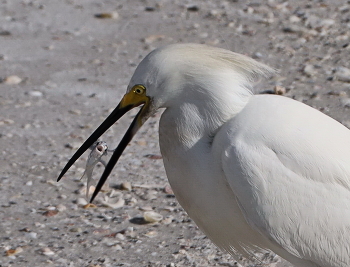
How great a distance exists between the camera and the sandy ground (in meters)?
4.54

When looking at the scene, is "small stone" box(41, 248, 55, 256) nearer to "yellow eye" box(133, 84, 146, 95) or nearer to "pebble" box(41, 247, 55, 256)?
"pebble" box(41, 247, 55, 256)

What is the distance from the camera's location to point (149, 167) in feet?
18.3

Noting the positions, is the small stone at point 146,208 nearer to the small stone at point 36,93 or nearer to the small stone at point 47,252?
the small stone at point 47,252

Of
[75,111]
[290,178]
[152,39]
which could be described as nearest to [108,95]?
[75,111]

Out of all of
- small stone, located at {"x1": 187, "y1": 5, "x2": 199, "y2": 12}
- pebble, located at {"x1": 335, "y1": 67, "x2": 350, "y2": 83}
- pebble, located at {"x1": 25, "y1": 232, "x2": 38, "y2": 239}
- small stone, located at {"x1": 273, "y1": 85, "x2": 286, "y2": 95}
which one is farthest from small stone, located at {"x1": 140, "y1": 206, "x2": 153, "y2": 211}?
small stone, located at {"x1": 187, "y1": 5, "x2": 199, "y2": 12}

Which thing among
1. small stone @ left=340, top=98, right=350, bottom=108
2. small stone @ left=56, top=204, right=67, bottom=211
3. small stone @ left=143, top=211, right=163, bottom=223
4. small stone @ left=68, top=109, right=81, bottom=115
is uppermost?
small stone @ left=340, top=98, right=350, bottom=108

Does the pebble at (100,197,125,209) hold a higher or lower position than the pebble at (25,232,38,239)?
higher

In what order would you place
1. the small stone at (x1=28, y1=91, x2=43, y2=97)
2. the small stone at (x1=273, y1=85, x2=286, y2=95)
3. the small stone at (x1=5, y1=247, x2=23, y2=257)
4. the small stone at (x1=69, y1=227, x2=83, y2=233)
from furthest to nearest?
the small stone at (x1=28, y1=91, x2=43, y2=97), the small stone at (x1=273, y1=85, x2=286, y2=95), the small stone at (x1=69, y1=227, x2=83, y2=233), the small stone at (x1=5, y1=247, x2=23, y2=257)

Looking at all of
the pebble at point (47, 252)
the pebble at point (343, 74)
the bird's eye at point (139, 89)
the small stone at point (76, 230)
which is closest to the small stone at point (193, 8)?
the pebble at point (343, 74)

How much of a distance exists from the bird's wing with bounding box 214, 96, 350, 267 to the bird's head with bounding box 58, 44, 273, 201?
0.58 ft

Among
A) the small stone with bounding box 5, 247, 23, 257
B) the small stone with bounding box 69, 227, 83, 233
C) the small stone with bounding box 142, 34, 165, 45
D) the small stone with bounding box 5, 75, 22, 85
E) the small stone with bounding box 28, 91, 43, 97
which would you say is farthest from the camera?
the small stone with bounding box 142, 34, 165, 45

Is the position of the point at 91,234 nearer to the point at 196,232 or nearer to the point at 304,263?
the point at 196,232

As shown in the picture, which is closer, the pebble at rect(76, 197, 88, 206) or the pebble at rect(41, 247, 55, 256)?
the pebble at rect(41, 247, 55, 256)

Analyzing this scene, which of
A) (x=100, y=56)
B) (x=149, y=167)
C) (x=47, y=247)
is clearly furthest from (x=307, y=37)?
(x=47, y=247)
